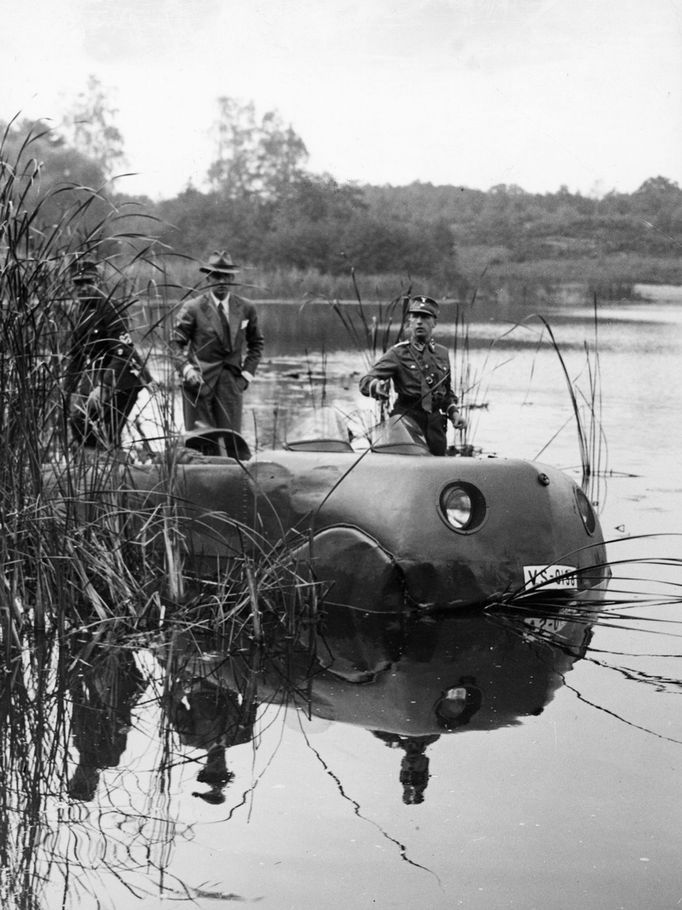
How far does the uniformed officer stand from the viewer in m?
8.76

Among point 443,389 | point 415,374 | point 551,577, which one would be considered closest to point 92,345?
point 551,577

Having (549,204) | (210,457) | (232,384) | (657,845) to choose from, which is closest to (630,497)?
(232,384)

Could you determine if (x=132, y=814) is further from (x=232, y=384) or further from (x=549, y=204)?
(x=549, y=204)

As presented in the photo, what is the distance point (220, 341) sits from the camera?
10.4 metres

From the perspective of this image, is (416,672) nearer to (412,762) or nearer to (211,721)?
(211,721)

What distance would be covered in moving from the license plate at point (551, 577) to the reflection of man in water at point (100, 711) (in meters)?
1.86

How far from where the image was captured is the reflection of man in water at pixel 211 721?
4629 millimetres

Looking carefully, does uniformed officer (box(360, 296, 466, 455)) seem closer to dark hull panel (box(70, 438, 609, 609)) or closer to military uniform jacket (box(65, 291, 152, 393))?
dark hull panel (box(70, 438, 609, 609))

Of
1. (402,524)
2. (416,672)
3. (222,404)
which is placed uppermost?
(222,404)

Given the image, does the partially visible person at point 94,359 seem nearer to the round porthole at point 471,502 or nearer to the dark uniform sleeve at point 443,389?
the round porthole at point 471,502

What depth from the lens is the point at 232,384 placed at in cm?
1048

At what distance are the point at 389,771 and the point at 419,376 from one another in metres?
4.44

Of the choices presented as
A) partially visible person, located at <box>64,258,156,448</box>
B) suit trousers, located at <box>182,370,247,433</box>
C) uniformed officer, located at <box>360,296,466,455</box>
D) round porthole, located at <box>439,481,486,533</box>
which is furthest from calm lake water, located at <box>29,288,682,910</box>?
suit trousers, located at <box>182,370,247,433</box>

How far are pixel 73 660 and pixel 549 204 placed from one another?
1879 inches
